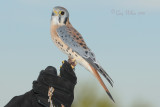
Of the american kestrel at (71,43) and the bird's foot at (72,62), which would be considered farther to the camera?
the american kestrel at (71,43)

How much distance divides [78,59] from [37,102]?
28.8 inches

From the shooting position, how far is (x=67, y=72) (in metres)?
3.58

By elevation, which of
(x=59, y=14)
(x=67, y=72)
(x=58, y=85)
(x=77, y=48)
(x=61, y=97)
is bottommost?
(x=61, y=97)

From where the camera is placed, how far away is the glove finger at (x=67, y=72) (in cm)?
358

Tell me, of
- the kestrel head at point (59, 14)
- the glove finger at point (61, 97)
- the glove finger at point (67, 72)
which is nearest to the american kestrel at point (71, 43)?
the kestrel head at point (59, 14)

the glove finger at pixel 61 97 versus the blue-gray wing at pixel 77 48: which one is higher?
the blue-gray wing at pixel 77 48

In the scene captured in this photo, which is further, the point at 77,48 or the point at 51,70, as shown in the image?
the point at 77,48

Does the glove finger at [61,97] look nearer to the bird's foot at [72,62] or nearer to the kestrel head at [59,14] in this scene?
the bird's foot at [72,62]

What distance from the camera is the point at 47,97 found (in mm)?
3658

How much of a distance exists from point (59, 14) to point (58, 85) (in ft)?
3.57

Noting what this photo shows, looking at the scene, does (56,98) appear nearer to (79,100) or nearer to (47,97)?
(47,97)

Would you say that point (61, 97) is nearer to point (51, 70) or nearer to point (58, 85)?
point (58, 85)

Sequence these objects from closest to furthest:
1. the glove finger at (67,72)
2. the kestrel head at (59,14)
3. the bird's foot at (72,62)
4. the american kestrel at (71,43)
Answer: the glove finger at (67,72) < the bird's foot at (72,62) < the american kestrel at (71,43) < the kestrel head at (59,14)

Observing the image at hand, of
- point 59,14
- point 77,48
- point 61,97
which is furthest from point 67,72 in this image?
point 59,14
